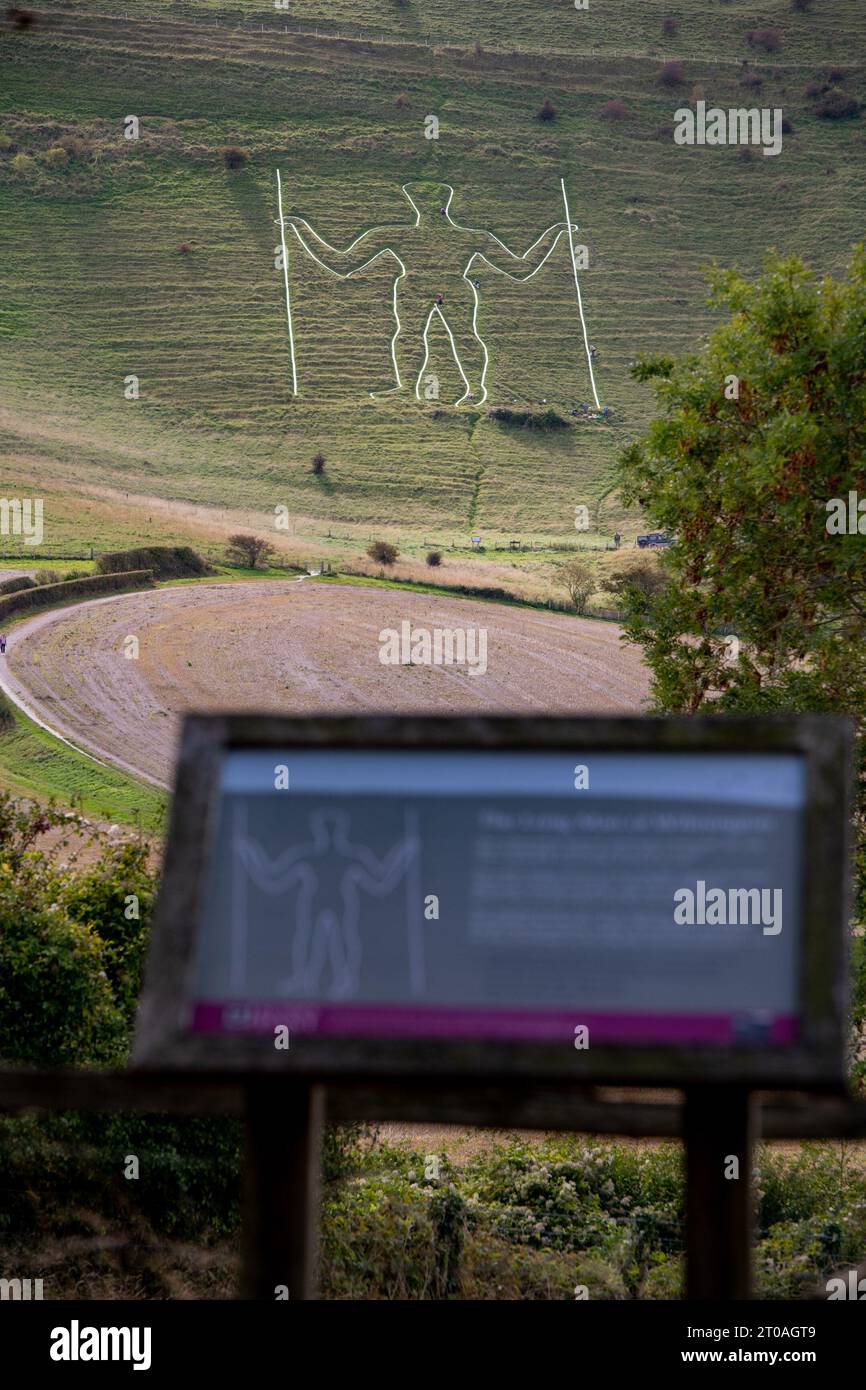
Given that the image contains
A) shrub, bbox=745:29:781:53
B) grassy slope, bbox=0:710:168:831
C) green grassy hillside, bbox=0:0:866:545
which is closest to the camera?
grassy slope, bbox=0:710:168:831

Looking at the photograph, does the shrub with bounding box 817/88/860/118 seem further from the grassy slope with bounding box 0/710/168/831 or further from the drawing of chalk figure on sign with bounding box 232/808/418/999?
the drawing of chalk figure on sign with bounding box 232/808/418/999

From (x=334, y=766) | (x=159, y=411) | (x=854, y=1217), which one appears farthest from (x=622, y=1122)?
(x=159, y=411)

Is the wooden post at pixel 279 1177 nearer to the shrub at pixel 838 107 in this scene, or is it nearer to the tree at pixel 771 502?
the tree at pixel 771 502

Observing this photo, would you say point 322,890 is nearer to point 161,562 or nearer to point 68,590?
point 68,590

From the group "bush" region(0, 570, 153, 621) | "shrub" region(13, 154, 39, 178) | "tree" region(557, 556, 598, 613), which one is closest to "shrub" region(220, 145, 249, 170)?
"shrub" region(13, 154, 39, 178)

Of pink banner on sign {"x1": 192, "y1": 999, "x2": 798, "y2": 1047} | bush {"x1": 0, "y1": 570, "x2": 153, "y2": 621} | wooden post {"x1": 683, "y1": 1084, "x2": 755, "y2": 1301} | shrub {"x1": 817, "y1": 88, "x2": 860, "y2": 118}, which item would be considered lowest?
wooden post {"x1": 683, "y1": 1084, "x2": 755, "y2": 1301}

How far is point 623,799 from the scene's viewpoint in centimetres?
310

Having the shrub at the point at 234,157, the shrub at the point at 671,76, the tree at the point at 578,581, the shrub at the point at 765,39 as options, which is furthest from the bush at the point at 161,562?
the shrub at the point at 765,39

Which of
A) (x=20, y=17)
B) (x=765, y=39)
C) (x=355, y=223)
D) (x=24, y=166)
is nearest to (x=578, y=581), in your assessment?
(x=355, y=223)

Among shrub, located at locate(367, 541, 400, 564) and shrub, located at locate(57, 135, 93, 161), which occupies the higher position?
shrub, located at locate(57, 135, 93, 161)

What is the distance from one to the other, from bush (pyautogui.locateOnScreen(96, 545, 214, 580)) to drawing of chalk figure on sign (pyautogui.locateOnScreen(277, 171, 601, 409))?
27.0m

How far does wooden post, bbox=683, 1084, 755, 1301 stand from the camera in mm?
2994

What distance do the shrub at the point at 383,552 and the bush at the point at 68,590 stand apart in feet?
48.9

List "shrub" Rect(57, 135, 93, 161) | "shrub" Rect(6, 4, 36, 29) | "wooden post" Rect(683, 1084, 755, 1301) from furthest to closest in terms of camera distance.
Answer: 1. "shrub" Rect(6, 4, 36, 29)
2. "shrub" Rect(57, 135, 93, 161)
3. "wooden post" Rect(683, 1084, 755, 1301)
